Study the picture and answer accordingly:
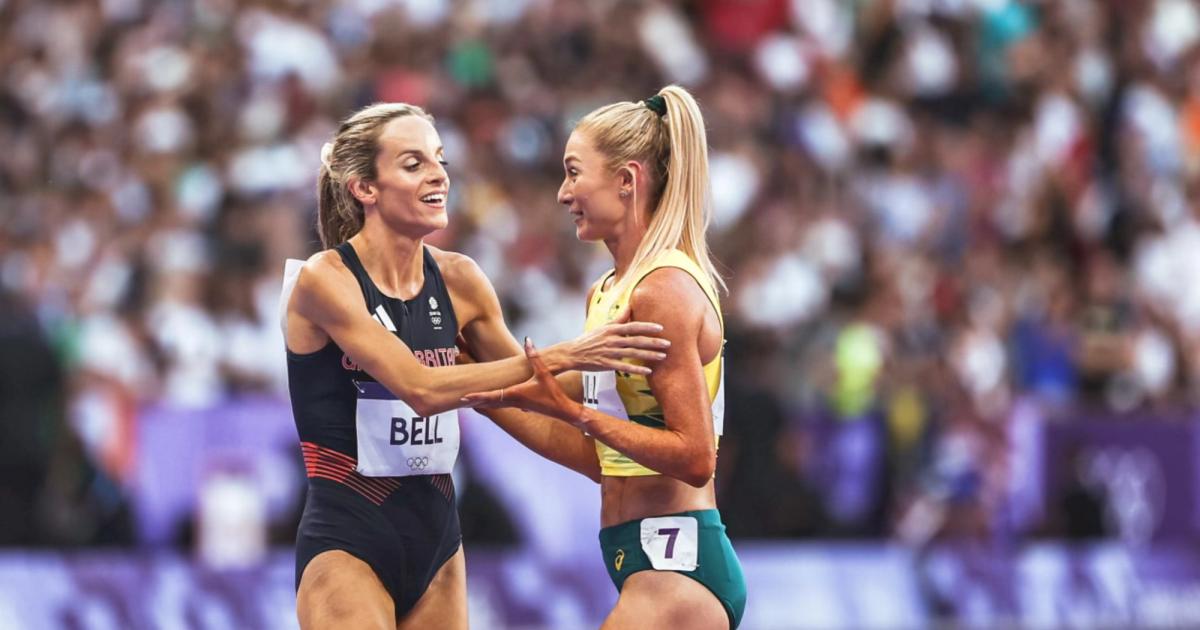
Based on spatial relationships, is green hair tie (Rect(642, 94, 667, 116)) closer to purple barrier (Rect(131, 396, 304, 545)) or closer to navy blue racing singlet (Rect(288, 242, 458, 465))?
navy blue racing singlet (Rect(288, 242, 458, 465))

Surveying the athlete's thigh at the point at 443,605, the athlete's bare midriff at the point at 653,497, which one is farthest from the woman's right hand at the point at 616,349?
the athlete's thigh at the point at 443,605

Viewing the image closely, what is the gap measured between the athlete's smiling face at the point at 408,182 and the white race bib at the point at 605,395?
0.77m

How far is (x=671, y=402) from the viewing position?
5.67 m

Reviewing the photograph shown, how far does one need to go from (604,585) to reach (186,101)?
4927mm

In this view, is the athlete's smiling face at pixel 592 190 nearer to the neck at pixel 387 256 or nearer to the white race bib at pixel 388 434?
the neck at pixel 387 256

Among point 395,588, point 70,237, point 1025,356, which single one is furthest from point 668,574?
point 1025,356

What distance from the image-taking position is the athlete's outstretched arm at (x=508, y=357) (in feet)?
21.1

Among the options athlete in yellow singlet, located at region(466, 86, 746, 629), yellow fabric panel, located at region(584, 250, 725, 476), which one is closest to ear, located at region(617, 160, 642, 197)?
athlete in yellow singlet, located at region(466, 86, 746, 629)

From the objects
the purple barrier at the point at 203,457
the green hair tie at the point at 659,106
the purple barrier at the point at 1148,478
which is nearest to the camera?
the green hair tie at the point at 659,106

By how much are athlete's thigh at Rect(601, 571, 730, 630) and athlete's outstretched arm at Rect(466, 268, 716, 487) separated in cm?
32

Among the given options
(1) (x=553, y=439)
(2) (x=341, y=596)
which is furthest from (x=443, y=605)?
(1) (x=553, y=439)

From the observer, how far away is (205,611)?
34.6 feet

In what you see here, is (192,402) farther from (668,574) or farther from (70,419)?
(668,574)

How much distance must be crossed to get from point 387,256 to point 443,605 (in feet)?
3.93
